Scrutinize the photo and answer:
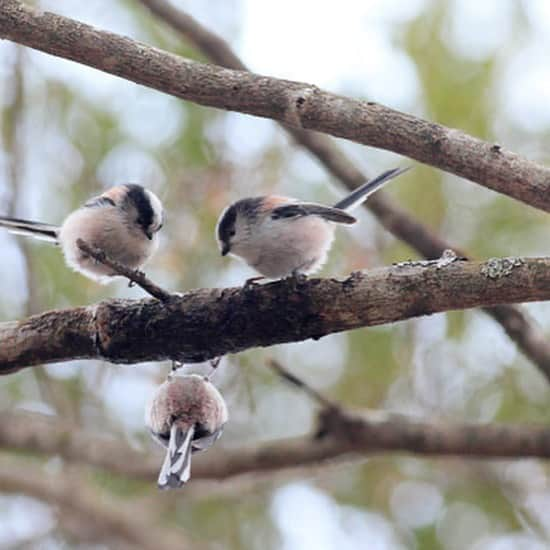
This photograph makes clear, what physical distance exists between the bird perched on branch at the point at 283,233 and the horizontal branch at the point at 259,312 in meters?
0.46

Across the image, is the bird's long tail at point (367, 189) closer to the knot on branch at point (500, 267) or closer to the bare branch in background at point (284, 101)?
the bare branch in background at point (284, 101)

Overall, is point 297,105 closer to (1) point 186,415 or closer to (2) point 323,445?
(1) point 186,415

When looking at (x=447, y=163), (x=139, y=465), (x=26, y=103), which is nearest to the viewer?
(x=447, y=163)

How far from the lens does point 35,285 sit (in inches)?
146

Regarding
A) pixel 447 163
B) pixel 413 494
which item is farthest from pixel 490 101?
pixel 447 163

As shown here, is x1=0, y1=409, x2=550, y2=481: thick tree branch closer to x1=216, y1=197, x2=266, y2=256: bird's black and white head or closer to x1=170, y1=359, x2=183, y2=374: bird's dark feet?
x1=216, y1=197, x2=266, y2=256: bird's black and white head

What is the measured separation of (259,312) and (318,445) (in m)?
1.56

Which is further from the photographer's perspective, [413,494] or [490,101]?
[413,494]

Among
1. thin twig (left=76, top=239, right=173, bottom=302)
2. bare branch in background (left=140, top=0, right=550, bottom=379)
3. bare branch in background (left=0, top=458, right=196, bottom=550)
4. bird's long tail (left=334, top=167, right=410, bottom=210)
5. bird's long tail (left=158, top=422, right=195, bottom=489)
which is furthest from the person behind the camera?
bare branch in background (left=0, top=458, right=196, bottom=550)

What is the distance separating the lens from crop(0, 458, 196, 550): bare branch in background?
12.6ft

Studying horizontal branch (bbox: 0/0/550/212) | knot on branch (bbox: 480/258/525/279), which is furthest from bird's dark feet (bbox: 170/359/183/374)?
knot on branch (bbox: 480/258/525/279)

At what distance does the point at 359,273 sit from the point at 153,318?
1.42ft

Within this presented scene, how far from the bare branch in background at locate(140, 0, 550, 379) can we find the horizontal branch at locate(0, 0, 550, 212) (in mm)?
1110

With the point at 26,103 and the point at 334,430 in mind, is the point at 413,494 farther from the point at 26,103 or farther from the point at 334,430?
the point at 26,103
